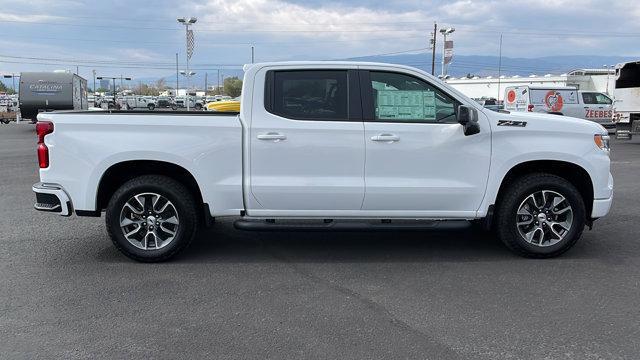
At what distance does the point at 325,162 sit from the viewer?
531 centimetres

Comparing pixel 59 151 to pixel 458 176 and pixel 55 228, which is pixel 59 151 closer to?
pixel 55 228

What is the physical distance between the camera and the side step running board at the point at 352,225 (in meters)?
5.48

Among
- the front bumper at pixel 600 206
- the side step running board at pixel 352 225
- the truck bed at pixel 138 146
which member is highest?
the truck bed at pixel 138 146

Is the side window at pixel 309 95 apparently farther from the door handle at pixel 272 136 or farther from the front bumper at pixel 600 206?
the front bumper at pixel 600 206

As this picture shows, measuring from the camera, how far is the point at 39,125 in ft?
17.3

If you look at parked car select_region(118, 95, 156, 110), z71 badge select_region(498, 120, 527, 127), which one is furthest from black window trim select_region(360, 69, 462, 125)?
parked car select_region(118, 95, 156, 110)

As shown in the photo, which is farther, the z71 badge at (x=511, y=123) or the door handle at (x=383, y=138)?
the z71 badge at (x=511, y=123)

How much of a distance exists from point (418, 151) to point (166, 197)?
2.47 meters

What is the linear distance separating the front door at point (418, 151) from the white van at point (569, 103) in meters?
20.8

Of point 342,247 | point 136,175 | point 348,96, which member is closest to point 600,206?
point 342,247

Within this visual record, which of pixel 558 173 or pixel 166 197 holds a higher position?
pixel 558 173

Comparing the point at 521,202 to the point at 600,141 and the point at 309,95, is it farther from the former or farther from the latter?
the point at 309,95

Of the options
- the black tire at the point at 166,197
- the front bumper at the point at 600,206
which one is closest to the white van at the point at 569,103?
the front bumper at the point at 600,206

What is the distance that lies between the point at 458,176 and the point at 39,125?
4033mm
